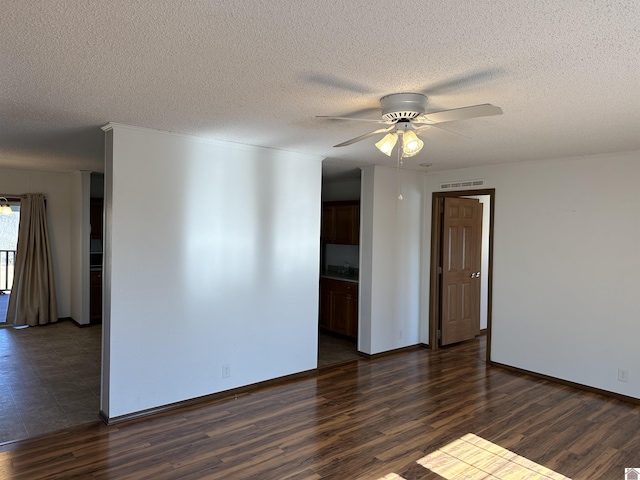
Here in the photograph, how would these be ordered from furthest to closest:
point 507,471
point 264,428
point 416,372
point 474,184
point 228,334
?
point 474,184, point 416,372, point 228,334, point 264,428, point 507,471

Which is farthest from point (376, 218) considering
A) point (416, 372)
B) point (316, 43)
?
point (316, 43)

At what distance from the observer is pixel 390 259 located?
5664 millimetres

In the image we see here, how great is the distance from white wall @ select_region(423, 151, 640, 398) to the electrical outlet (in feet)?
0.11

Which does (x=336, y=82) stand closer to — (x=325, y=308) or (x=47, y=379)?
(x=47, y=379)

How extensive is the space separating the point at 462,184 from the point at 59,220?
6.12 m

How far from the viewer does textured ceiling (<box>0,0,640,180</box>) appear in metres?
1.65

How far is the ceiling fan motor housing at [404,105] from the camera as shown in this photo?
2.51 m

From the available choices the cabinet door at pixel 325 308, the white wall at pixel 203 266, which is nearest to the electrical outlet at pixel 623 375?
the white wall at pixel 203 266

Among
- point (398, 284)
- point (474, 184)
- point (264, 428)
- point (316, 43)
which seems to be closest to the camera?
point (316, 43)

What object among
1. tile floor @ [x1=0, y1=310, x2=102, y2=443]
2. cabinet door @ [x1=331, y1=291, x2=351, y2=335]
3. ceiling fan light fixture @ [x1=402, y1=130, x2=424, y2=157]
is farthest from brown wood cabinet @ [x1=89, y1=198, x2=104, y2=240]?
ceiling fan light fixture @ [x1=402, y1=130, x2=424, y2=157]

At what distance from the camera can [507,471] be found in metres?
2.88

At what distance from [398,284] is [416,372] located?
1.20 m

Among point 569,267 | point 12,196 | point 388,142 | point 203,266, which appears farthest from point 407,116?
point 12,196

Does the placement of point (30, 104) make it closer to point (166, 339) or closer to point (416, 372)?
point (166, 339)
